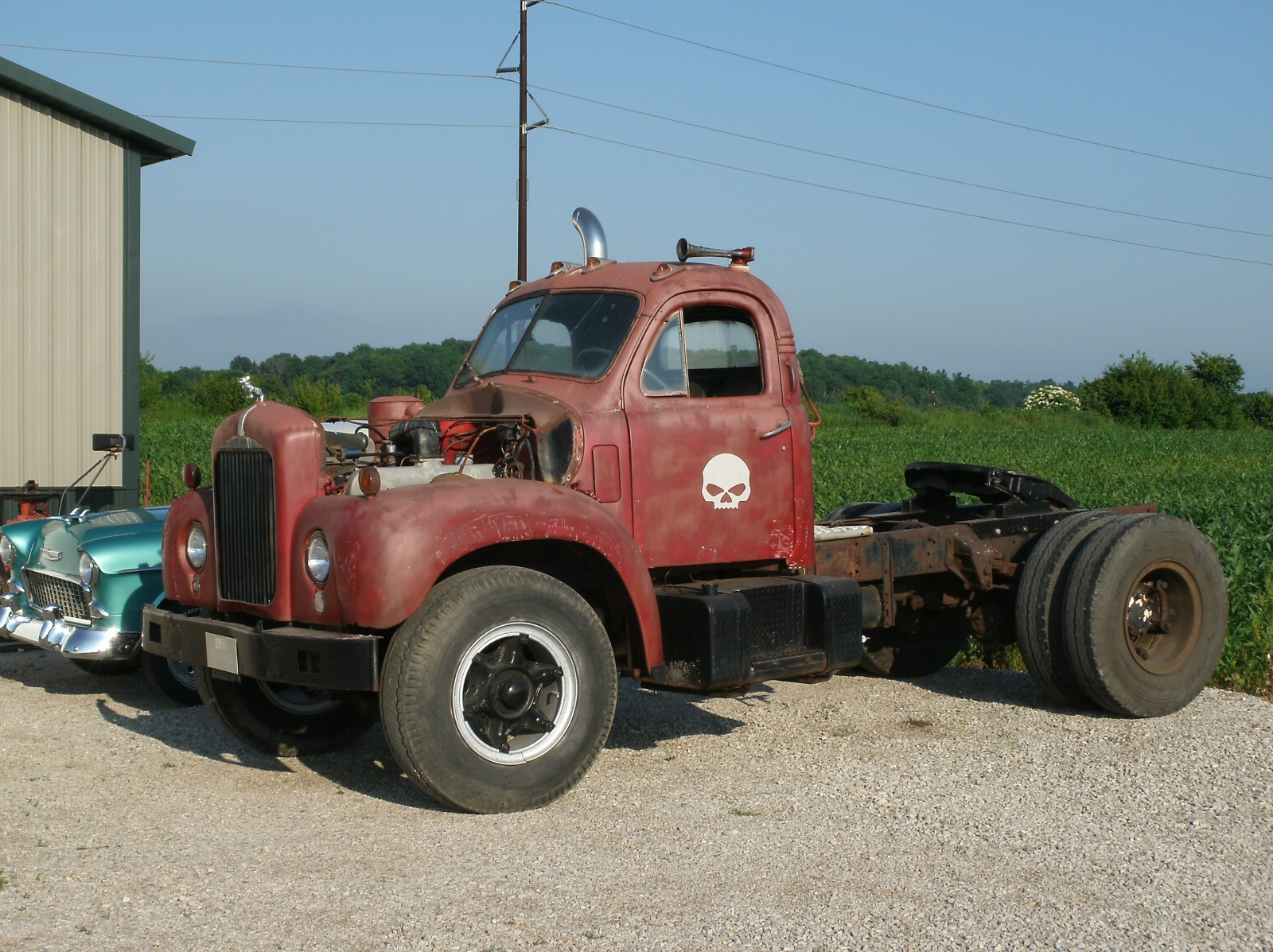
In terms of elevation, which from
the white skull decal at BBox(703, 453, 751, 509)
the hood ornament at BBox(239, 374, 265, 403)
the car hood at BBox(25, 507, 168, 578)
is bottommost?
the car hood at BBox(25, 507, 168, 578)

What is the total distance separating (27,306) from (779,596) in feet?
31.3

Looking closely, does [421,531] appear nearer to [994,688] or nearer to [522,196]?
[994,688]

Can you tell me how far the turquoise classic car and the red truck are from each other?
1363 millimetres

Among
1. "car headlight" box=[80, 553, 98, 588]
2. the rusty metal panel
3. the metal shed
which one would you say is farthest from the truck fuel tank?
the rusty metal panel

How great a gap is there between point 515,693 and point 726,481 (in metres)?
1.61

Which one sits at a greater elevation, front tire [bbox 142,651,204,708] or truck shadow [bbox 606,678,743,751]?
front tire [bbox 142,651,204,708]

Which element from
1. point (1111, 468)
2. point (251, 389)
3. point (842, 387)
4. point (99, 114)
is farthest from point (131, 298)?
point (842, 387)

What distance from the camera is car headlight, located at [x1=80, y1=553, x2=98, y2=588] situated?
743 cm

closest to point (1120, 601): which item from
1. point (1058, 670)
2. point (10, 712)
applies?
point (1058, 670)

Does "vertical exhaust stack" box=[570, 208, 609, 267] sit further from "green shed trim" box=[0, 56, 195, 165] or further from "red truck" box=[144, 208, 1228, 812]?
"green shed trim" box=[0, 56, 195, 165]

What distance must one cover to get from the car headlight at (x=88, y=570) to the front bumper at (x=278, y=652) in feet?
6.42

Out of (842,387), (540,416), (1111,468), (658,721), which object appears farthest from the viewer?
(842,387)

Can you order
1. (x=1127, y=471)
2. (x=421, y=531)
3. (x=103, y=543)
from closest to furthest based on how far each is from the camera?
(x=421, y=531) → (x=103, y=543) → (x=1127, y=471)

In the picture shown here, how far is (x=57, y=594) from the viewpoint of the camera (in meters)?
7.89
